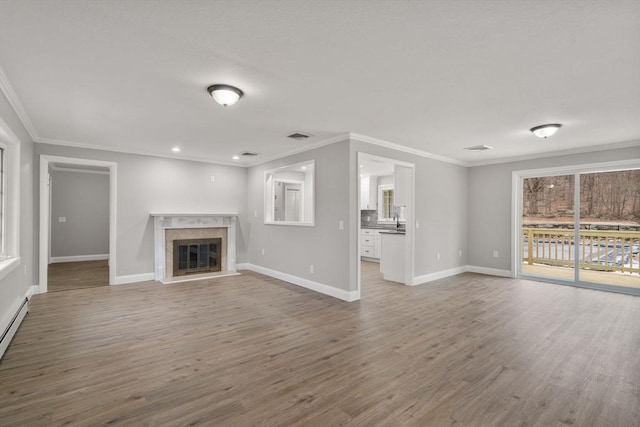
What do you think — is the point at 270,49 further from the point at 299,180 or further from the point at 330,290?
the point at 299,180

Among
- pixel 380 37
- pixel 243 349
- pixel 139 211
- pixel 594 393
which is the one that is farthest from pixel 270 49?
pixel 139 211

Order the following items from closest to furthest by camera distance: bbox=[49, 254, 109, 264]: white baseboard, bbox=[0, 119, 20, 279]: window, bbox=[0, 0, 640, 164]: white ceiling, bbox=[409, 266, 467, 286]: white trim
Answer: bbox=[0, 0, 640, 164]: white ceiling → bbox=[0, 119, 20, 279]: window → bbox=[409, 266, 467, 286]: white trim → bbox=[49, 254, 109, 264]: white baseboard

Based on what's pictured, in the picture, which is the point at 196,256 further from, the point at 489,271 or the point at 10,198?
the point at 489,271

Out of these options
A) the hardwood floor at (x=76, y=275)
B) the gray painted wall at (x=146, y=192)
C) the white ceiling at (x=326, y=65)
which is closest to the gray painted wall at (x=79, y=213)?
the hardwood floor at (x=76, y=275)

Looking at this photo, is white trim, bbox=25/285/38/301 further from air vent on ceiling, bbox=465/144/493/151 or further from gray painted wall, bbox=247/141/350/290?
air vent on ceiling, bbox=465/144/493/151

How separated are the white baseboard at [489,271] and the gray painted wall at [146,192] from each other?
5.66 meters

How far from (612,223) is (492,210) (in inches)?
79.7

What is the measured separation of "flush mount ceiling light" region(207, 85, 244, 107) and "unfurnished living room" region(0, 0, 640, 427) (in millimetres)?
23

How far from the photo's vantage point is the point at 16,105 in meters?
3.38

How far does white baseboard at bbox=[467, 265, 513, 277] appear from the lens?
634cm

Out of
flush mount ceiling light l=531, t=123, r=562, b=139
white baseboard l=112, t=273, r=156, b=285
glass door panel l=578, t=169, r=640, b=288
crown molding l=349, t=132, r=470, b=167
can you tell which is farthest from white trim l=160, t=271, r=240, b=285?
glass door panel l=578, t=169, r=640, b=288

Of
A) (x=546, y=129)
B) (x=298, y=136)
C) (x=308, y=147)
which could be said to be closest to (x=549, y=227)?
(x=546, y=129)

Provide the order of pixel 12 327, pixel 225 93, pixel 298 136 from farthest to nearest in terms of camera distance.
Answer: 1. pixel 298 136
2. pixel 12 327
3. pixel 225 93

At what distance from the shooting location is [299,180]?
8812mm
